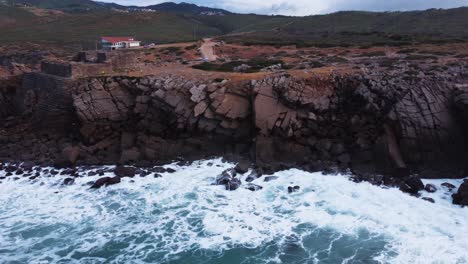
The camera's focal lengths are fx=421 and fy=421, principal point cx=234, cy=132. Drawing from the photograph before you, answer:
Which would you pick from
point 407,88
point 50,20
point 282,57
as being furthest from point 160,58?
point 50,20

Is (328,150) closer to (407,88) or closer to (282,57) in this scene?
(407,88)

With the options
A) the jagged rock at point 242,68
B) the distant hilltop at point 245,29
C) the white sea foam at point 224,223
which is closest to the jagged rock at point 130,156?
the white sea foam at point 224,223

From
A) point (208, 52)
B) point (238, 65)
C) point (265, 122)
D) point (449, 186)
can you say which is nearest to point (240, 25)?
point (208, 52)

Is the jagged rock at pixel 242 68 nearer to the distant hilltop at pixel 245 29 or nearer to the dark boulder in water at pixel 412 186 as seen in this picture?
the dark boulder in water at pixel 412 186

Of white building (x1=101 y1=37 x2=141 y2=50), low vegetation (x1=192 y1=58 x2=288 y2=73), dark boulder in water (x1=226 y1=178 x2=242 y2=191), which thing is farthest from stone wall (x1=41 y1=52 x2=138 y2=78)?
white building (x1=101 y1=37 x2=141 y2=50)

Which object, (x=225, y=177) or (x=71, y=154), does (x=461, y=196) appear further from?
(x=71, y=154)
